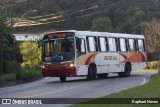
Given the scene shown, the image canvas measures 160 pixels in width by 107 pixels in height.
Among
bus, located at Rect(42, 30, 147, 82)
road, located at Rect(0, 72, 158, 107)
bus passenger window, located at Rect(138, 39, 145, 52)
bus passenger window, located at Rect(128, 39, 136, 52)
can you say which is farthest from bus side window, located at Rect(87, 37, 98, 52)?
bus passenger window, located at Rect(138, 39, 145, 52)

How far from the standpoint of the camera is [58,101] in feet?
55.3

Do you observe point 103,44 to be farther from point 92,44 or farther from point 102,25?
point 102,25

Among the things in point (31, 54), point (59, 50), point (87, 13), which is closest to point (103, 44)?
point (59, 50)

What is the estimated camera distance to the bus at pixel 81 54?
28.0 m

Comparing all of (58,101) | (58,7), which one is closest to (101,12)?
(58,7)

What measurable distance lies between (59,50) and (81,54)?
1.39 m

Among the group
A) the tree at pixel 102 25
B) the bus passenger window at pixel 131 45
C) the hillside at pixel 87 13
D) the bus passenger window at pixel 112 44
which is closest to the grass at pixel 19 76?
the bus passenger window at pixel 112 44

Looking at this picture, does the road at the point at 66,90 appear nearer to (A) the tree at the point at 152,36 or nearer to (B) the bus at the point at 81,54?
(B) the bus at the point at 81,54

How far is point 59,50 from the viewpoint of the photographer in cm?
2823

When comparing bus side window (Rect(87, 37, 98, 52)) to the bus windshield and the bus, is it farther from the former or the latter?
the bus windshield

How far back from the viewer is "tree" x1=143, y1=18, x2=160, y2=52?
70250 mm

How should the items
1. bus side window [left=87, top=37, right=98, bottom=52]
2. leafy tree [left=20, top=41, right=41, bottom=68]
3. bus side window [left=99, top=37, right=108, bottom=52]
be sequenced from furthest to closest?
1. leafy tree [left=20, top=41, right=41, bottom=68]
2. bus side window [left=99, top=37, right=108, bottom=52]
3. bus side window [left=87, top=37, right=98, bottom=52]

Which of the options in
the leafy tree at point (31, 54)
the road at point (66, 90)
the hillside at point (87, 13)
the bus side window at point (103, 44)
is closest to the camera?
the road at point (66, 90)

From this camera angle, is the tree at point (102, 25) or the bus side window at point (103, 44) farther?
the tree at point (102, 25)
